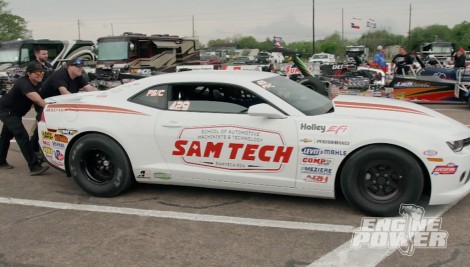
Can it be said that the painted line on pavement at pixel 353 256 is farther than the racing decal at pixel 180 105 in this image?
No

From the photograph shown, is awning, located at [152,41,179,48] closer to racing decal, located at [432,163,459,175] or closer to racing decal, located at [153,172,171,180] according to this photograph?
racing decal, located at [153,172,171,180]

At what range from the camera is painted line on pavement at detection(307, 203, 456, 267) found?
3276mm

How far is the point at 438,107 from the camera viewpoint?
12.4 meters

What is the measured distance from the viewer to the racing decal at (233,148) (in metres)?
4.22

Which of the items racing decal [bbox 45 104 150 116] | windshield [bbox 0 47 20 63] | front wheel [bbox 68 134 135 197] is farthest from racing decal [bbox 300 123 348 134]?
windshield [bbox 0 47 20 63]

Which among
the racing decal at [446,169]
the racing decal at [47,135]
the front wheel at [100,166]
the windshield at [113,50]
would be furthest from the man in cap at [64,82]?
the windshield at [113,50]

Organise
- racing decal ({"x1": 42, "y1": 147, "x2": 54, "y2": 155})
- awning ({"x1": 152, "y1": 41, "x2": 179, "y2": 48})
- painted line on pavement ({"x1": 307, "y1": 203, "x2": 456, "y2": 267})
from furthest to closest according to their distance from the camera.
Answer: awning ({"x1": 152, "y1": 41, "x2": 179, "y2": 48}) < racing decal ({"x1": 42, "y1": 147, "x2": 54, "y2": 155}) < painted line on pavement ({"x1": 307, "y1": 203, "x2": 456, "y2": 267})

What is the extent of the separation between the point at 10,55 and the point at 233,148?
1910 cm

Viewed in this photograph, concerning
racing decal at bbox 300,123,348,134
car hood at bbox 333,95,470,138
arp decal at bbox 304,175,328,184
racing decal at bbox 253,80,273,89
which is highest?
racing decal at bbox 253,80,273,89

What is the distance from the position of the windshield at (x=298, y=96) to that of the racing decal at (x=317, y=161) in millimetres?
448

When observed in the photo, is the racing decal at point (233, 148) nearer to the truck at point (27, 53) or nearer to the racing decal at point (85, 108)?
the racing decal at point (85, 108)

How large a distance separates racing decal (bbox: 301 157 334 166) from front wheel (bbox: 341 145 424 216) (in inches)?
5.7

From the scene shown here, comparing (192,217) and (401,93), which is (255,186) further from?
(401,93)

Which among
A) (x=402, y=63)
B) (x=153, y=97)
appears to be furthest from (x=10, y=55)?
(x=153, y=97)
